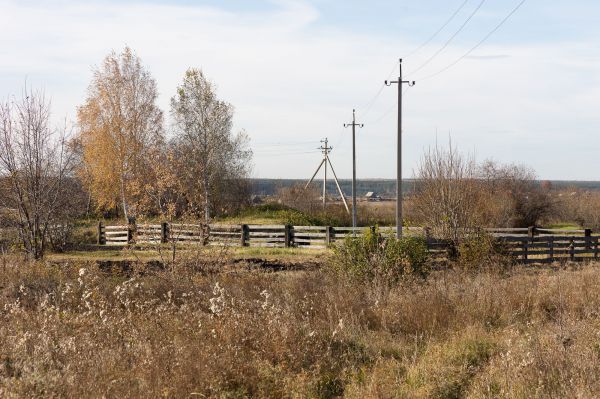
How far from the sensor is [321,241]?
2462 cm

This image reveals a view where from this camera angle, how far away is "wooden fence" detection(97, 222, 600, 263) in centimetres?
1597

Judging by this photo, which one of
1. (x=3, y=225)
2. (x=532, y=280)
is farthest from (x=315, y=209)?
(x=532, y=280)

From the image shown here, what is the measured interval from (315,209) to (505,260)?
2784 cm

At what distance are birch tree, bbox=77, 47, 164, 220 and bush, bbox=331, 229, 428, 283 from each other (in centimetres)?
2606

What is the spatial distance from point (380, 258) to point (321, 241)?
40.0 ft

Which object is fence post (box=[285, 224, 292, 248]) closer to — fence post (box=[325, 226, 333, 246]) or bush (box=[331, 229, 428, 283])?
fence post (box=[325, 226, 333, 246])

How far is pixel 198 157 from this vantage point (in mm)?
39438

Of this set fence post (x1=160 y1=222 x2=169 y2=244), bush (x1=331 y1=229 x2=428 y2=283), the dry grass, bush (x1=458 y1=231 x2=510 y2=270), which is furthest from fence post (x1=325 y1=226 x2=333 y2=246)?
the dry grass

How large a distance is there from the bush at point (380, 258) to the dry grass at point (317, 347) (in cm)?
166

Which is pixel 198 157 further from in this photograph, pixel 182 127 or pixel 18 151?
pixel 18 151

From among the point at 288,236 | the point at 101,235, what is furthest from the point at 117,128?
the point at 288,236

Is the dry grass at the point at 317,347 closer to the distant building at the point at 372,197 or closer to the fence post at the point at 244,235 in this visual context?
the fence post at the point at 244,235

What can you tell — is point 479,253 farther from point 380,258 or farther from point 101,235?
point 101,235

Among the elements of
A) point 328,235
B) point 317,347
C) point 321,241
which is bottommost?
point 317,347
